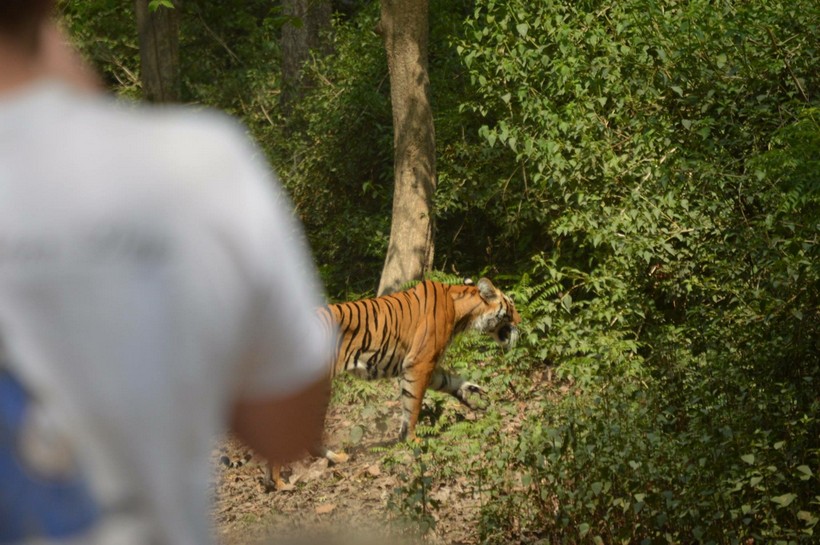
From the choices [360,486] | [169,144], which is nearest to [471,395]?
[360,486]

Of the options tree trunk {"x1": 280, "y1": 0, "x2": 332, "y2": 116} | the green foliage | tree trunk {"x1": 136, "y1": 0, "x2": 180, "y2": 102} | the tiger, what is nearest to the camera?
the tiger

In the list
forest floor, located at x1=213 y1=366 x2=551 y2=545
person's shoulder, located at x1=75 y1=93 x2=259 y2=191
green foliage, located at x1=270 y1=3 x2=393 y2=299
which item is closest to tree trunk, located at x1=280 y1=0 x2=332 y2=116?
green foliage, located at x1=270 y1=3 x2=393 y2=299

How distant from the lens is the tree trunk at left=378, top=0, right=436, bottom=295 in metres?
10.9

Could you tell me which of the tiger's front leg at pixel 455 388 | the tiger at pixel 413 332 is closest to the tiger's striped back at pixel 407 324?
the tiger at pixel 413 332

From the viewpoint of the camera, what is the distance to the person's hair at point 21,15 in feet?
3.41

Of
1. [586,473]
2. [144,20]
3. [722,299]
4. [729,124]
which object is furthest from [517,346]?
[144,20]

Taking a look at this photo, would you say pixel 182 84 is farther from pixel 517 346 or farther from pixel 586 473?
pixel 586 473

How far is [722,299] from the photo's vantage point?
23.1 feet

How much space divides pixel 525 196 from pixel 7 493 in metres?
10.2

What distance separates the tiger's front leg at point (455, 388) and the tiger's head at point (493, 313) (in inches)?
19.5

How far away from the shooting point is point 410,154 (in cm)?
1118

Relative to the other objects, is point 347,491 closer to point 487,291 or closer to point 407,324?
point 407,324

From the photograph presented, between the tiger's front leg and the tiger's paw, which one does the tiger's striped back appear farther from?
the tiger's paw

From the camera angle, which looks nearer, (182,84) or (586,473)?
(586,473)
